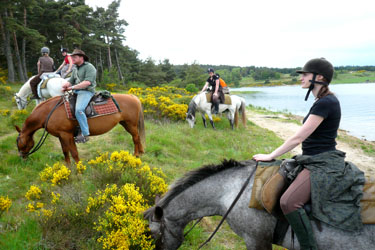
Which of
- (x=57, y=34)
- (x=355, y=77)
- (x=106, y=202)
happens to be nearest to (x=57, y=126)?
(x=106, y=202)

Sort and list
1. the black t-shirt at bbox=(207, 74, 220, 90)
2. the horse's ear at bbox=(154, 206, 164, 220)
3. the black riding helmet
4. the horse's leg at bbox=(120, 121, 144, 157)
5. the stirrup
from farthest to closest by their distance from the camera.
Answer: the black t-shirt at bbox=(207, 74, 220, 90)
the horse's leg at bbox=(120, 121, 144, 157)
the stirrup
the horse's ear at bbox=(154, 206, 164, 220)
the black riding helmet

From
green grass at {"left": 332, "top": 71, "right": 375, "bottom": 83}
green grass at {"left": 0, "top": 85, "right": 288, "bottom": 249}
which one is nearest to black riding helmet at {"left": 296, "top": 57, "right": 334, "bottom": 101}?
green grass at {"left": 0, "top": 85, "right": 288, "bottom": 249}

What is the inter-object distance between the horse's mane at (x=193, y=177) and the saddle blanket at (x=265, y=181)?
28cm

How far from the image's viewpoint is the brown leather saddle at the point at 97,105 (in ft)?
16.7

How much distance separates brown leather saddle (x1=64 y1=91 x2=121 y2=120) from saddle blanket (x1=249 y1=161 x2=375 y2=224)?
171 inches

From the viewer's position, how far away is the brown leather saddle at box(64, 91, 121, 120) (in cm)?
509

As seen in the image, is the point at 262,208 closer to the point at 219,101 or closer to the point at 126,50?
the point at 219,101

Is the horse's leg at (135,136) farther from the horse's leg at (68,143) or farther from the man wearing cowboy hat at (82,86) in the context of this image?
the horse's leg at (68,143)

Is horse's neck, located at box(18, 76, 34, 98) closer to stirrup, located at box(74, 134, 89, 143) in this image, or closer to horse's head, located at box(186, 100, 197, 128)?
stirrup, located at box(74, 134, 89, 143)

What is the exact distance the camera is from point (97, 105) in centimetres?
548

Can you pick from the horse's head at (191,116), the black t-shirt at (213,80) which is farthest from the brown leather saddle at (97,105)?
the black t-shirt at (213,80)

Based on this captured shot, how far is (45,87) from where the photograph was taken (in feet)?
23.5

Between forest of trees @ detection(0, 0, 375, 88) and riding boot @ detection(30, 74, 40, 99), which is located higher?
forest of trees @ detection(0, 0, 375, 88)

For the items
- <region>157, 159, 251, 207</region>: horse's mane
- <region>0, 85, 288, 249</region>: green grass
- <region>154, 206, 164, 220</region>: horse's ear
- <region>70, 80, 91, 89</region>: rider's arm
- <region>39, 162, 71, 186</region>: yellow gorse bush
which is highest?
<region>70, 80, 91, 89</region>: rider's arm
